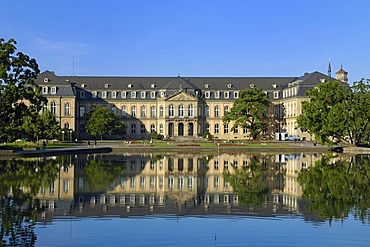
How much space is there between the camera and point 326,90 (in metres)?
53.1

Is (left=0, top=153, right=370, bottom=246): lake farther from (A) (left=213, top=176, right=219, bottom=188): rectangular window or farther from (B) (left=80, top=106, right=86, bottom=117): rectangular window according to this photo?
(B) (left=80, top=106, right=86, bottom=117): rectangular window

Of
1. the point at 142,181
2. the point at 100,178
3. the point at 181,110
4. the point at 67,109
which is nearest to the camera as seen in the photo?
the point at 142,181

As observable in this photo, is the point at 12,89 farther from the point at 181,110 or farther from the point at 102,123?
the point at 181,110

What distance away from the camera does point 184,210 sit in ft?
46.4

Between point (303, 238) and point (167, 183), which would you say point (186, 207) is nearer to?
point (303, 238)

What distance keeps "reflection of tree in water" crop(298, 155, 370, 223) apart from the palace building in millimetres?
58941

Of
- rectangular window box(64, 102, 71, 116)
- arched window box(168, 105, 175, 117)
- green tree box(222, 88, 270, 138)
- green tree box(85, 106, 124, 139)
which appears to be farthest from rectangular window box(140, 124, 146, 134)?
green tree box(222, 88, 270, 138)

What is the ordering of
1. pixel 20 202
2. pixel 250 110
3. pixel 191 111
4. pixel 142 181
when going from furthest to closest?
pixel 191 111, pixel 250 110, pixel 142 181, pixel 20 202

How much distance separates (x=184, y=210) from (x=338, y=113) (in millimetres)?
39575

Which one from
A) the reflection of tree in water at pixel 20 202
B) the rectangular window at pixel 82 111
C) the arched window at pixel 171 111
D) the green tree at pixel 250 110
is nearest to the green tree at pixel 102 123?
the rectangular window at pixel 82 111

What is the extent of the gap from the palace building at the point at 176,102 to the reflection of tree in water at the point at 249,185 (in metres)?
57.5

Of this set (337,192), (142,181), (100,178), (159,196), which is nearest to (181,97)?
(100,178)

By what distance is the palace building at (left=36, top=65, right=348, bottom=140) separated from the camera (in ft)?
276

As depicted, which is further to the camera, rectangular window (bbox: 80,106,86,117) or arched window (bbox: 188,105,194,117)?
rectangular window (bbox: 80,106,86,117)
